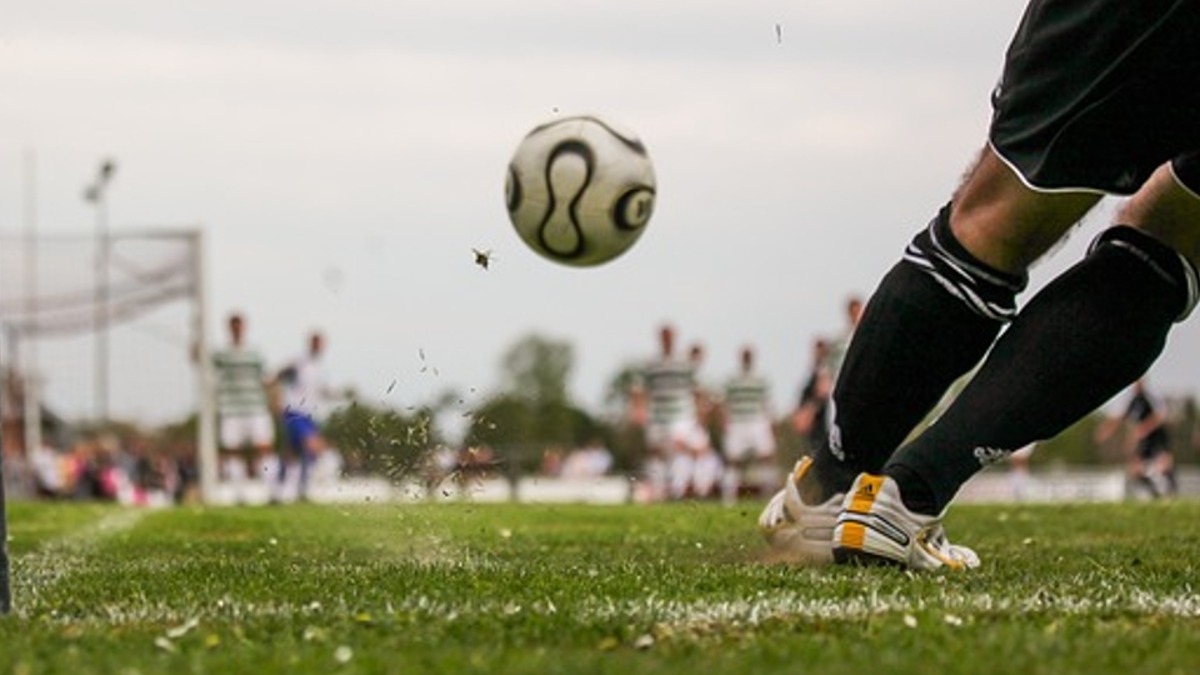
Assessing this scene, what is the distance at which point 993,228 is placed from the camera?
15.6ft

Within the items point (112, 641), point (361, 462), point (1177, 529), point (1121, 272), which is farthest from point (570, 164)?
point (1177, 529)

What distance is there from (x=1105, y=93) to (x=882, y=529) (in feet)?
3.94

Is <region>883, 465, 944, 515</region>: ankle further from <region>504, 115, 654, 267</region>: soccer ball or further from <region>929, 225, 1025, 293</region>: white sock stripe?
<region>504, 115, 654, 267</region>: soccer ball

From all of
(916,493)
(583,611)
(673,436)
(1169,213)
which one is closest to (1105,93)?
(1169,213)

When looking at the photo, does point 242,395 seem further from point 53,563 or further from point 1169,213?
point 1169,213

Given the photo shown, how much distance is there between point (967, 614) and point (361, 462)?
325 centimetres

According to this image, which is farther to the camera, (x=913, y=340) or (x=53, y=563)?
(x=53, y=563)

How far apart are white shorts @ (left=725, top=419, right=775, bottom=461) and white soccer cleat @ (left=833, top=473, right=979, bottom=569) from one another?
19.8m

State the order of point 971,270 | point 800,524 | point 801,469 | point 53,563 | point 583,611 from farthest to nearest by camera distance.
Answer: point 53,563
point 801,469
point 800,524
point 971,270
point 583,611

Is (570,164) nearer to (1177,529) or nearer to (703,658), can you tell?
(703,658)

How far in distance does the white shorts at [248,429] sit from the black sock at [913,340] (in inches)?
694

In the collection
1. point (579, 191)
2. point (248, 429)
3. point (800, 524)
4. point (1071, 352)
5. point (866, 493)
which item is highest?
point (579, 191)

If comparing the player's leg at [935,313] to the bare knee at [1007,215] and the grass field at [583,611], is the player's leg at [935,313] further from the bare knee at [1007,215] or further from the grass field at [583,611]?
the grass field at [583,611]

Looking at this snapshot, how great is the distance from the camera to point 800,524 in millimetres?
5391
